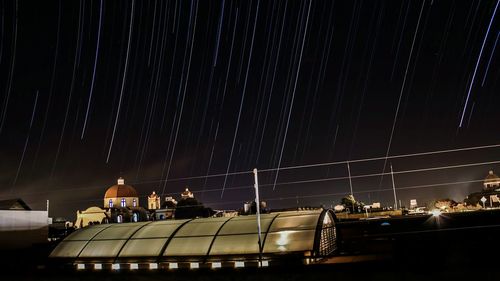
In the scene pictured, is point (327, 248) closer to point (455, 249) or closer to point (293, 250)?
point (293, 250)

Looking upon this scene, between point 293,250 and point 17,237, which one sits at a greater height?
point 17,237

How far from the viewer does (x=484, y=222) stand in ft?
Result: 94.1

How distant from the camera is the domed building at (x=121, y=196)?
424 feet

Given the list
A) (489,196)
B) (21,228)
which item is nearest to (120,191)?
(489,196)

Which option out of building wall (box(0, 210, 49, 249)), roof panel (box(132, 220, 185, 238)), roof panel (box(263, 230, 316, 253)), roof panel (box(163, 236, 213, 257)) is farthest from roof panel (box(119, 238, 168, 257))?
building wall (box(0, 210, 49, 249))

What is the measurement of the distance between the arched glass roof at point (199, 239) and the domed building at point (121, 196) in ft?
372

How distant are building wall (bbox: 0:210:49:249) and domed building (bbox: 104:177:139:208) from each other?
104 meters

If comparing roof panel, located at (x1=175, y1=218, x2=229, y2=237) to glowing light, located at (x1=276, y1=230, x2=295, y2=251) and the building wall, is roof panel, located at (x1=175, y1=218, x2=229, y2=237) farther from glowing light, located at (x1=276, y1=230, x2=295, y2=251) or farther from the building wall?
the building wall

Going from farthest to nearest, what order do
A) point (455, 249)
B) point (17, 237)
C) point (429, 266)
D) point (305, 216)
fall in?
point (17, 237) < point (305, 216) < point (455, 249) < point (429, 266)

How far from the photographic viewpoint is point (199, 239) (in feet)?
57.8

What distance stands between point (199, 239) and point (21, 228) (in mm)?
14681

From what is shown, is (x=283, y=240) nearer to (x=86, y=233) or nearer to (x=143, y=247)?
(x=143, y=247)

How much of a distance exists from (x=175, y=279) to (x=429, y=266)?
8189 millimetres

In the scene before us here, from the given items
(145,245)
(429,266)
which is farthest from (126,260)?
(429,266)
